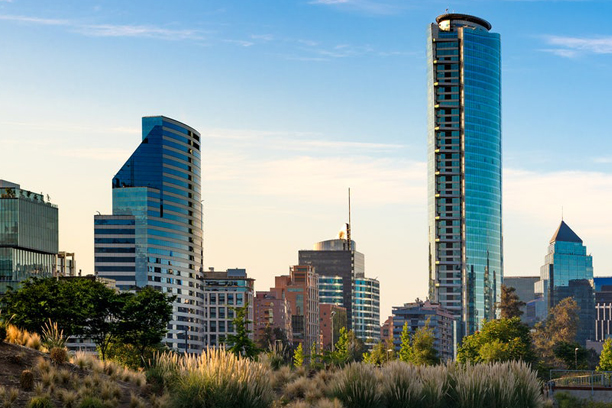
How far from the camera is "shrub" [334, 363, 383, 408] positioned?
41031mm

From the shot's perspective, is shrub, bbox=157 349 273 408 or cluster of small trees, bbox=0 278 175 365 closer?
shrub, bbox=157 349 273 408

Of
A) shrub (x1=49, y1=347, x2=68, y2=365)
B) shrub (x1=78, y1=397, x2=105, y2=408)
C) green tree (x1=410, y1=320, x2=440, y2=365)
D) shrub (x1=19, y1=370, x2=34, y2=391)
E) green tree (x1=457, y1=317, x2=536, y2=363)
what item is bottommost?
green tree (x1=410, y1=320, x2=440, y2=365)

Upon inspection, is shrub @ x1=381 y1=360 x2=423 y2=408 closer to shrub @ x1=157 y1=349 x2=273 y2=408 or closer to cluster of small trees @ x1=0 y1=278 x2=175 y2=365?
shrub @ x1=157 y1=349 x2=273 y2=408

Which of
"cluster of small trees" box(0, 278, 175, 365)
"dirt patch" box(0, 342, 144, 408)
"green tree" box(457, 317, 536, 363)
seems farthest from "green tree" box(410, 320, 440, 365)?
"dirt patch" box(0, 342, 144, 408)

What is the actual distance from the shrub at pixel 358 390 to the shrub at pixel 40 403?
12.1m

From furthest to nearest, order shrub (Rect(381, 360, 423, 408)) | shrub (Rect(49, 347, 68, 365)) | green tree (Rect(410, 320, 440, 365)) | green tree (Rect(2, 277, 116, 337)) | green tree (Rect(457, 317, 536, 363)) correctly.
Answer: green tree (Rect(410, 320, 440, 365)), green tree (Rect(457, 317, 536, 363)), green tree (Rect(2, 277, 116, 337)), shrub (Rect(49, 347, 68, 365)), shrub (Rect(381, 360, 423, 408))

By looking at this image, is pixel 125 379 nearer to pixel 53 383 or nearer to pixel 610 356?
pixel 53 383

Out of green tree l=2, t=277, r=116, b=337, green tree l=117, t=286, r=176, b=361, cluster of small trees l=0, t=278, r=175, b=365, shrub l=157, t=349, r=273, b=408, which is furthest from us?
green tree l=117, t=286, r=176, b=361

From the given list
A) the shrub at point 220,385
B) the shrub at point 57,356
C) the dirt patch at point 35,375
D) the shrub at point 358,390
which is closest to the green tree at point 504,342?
the shrub at point 358,390

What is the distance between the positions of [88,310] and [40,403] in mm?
46148

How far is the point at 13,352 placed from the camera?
140 feet

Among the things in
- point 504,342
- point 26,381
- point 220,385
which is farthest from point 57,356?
point 504,342

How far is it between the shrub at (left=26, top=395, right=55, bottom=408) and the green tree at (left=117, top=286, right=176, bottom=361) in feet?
163

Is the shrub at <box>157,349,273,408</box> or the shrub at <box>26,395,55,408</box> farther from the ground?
the shrub at <box>157,349,273,408</box>
